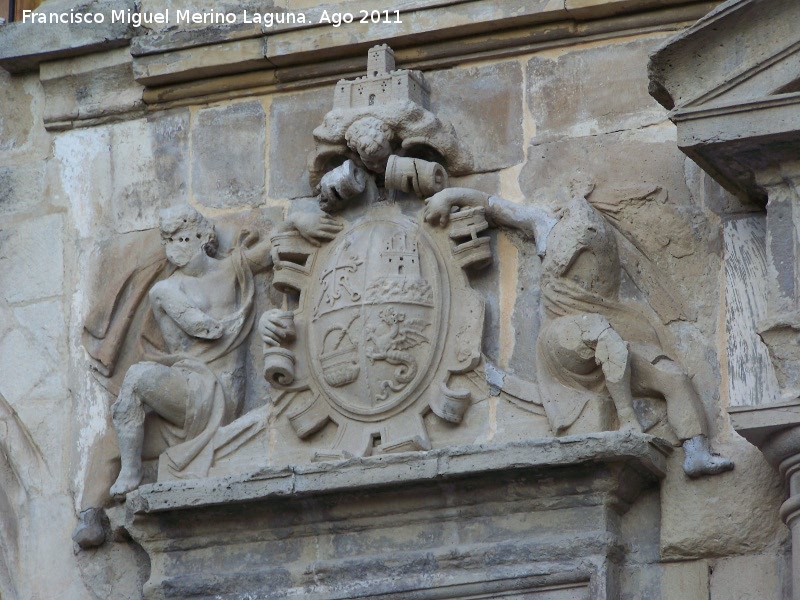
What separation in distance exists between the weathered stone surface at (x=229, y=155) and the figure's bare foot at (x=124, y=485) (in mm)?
952

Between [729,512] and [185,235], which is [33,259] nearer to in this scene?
[185,235]

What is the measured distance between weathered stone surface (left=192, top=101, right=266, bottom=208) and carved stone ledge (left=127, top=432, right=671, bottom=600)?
1065mm

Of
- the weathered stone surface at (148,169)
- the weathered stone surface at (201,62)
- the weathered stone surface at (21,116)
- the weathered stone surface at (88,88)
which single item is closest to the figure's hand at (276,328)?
the weathered stone surface at (148,169)

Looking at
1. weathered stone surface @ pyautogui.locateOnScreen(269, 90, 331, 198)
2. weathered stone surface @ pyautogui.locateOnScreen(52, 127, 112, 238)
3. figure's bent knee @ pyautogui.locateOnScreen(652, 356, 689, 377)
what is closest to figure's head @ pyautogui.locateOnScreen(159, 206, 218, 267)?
weathered stone surface @ pyautogui.locateOnScreen(269, 90, 331, 198)

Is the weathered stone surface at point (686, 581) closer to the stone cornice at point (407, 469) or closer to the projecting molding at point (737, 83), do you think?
the stone cornice at point (407, 469)

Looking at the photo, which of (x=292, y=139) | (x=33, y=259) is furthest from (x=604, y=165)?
(x=33, y=259)

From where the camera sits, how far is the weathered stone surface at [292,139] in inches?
275

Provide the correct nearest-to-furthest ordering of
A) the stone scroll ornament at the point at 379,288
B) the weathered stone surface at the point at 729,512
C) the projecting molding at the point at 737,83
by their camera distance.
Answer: the projecting molding at the point at 737,83 < the weathered stone surface at the point at 729,512 < the stone scroll ornament at the point at 379,288

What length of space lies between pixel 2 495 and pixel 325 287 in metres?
1.32

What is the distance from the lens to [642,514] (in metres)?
6.23

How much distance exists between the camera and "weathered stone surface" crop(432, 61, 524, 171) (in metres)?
6.73

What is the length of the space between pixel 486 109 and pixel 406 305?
739 millimetres

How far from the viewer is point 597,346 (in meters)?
6.18

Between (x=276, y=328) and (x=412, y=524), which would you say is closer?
(x=412, y=524)
